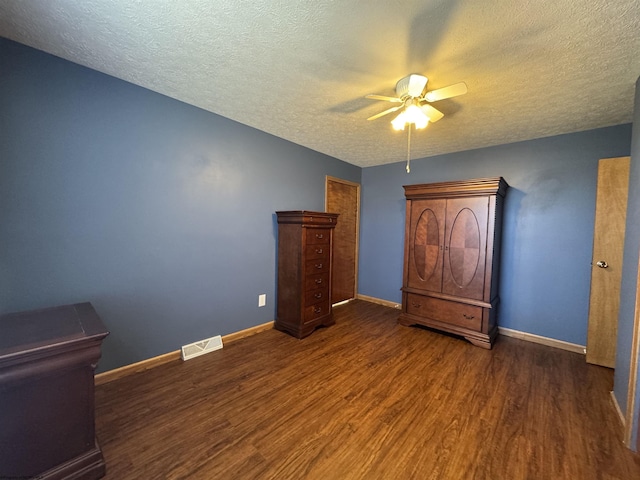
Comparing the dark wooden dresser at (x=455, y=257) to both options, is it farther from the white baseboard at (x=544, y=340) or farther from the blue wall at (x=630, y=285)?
the blue wall at (x=630, y=285)

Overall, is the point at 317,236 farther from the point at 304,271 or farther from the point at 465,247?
the point at 465,247

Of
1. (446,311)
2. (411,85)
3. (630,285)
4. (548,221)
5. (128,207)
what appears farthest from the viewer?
(446,311)

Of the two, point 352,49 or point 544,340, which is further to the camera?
point 544,340

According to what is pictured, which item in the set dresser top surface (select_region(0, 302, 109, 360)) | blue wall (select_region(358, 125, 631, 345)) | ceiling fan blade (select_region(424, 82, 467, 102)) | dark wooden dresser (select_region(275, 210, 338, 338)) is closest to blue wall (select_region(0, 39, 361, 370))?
dark wooden dresser (select_region(275, 210, 338, 338))

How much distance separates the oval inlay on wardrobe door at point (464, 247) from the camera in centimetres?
265

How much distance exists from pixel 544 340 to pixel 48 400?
409 cm

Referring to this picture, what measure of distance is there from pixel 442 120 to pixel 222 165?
2.24 meters

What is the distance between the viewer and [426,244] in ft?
9.80

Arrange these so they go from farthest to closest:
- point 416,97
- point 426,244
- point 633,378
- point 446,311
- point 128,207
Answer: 1. point 426,244
2. point 446,311
3. point 128,207
4. point 416,97
5. point 633,378

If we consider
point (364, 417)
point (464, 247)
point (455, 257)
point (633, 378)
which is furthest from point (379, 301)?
point (633, 378)

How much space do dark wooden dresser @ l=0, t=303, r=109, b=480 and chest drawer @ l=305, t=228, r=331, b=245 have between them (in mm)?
1854

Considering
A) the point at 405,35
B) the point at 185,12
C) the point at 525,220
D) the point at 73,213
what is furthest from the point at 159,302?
the point at 525,220

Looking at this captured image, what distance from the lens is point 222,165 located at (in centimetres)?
248

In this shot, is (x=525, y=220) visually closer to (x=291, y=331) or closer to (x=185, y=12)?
(x=291, y=331)
